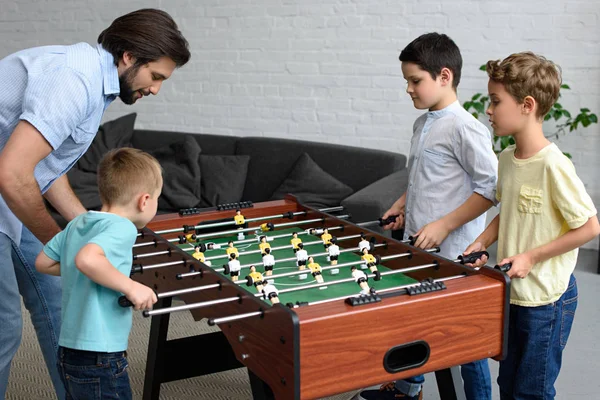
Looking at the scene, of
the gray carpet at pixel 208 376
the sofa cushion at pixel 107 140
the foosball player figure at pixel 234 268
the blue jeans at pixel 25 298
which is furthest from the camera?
the sofa cushion at pixel 107 140

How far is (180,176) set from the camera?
4469 millimetres

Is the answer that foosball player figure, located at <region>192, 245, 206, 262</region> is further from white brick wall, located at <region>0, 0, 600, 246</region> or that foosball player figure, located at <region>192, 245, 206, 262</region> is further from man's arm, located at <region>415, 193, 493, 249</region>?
white brick wall, located at <region>0, 0, 600, 246</region>

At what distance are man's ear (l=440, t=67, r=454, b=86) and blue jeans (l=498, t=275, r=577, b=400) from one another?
2.66 feet

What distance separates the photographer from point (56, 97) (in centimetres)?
199

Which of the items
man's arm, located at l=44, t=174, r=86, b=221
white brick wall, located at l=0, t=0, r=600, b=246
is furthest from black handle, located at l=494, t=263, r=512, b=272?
white brick wall, located at l=0, t=0, r=600, b=246

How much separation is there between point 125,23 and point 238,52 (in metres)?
3.14

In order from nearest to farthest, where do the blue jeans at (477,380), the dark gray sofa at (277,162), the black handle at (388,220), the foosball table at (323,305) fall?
the foosball table at (323,305) < the blue jeans at (477,380) < the black handle at (388,220) < the dark gray sofa at (277,162)

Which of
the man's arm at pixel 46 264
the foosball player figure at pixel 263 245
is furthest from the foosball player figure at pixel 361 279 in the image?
the man's arm at pixel 46 264

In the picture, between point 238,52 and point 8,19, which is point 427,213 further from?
point 8,19

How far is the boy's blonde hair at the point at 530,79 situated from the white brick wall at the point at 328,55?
247 centimetres

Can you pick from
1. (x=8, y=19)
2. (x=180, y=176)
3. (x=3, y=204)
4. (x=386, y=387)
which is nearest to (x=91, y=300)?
(x=3, y=204)

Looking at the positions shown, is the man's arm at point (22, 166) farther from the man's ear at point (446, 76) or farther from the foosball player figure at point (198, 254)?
the man's ear at point (446, 76)

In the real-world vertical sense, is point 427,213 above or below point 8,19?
below

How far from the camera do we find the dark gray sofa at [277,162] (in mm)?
4250
